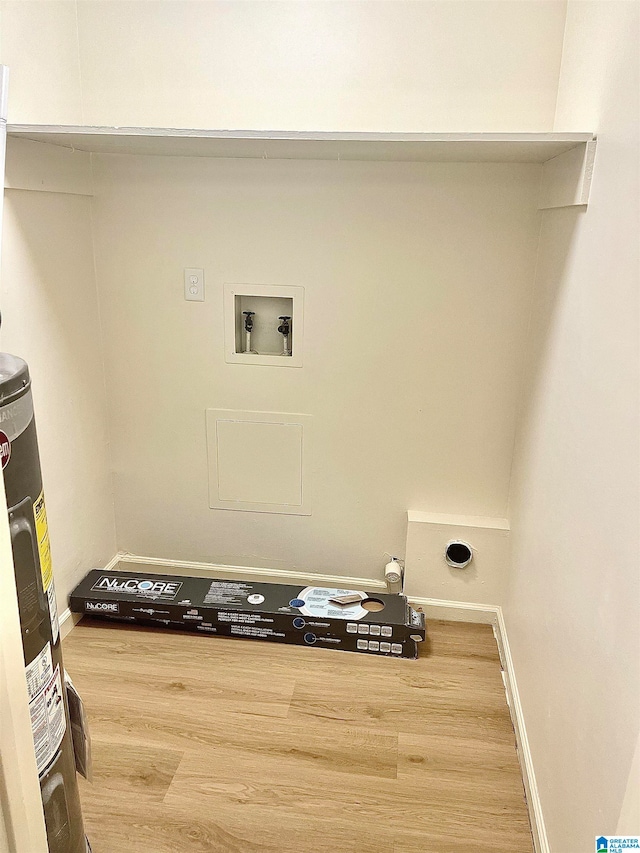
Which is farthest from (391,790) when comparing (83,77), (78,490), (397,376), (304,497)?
(83,77)

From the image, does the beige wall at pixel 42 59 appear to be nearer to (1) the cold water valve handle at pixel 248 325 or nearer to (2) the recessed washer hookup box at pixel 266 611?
(1) the cold water valve handle at pixel 248 325

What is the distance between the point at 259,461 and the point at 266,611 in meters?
0.55

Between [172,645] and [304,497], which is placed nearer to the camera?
[172,645]

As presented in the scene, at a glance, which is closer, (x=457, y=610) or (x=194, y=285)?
(x=194, y=285)

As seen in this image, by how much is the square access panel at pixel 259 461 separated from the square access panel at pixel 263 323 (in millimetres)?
205

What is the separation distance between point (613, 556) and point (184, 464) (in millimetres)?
1736

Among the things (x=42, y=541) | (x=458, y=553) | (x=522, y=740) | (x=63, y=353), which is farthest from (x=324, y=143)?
(x=522, y=740)

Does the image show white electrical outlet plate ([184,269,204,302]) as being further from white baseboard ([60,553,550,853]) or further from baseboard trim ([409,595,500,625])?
baseboard trim ([409,595,500,625])

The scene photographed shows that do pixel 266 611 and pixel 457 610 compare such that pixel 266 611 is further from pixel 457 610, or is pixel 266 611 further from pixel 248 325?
pixel 248 325

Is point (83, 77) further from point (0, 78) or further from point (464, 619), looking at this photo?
point (464, 619)

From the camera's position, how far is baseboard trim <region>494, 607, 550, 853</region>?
1576 millimetres

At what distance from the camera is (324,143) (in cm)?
183

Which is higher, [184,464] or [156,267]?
[156,267]

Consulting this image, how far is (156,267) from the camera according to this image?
2.38 m
